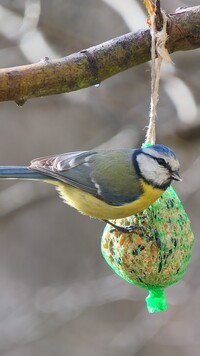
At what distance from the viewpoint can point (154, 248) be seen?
212 centimetres

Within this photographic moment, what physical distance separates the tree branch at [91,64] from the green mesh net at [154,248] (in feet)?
1.95

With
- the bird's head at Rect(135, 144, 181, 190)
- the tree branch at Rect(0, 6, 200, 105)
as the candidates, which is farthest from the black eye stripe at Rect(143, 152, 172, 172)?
the tree branch at Rect(0, 6, 200, 105)

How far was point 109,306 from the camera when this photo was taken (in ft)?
17.7

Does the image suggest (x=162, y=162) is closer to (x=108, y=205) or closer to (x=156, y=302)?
(x=108, y=205)

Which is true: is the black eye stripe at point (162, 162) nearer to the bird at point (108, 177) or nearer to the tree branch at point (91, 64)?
the bird at point (108, 177)

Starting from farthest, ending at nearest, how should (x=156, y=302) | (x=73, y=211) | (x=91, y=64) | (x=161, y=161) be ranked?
(x=73, y=211) < (x=156, y=302) < (x=161, y=161) < (x=91, y=64)

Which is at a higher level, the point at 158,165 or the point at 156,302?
the point at 158,165

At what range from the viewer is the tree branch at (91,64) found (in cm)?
161

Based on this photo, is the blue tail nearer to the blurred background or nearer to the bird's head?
the bird's head

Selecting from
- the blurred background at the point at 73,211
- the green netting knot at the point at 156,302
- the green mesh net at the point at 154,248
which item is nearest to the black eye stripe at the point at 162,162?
the green mesh net at the point at 154,248

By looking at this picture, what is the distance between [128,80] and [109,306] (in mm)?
1974

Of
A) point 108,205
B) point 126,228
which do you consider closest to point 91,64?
point 108,205

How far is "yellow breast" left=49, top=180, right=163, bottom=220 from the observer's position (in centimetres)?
208

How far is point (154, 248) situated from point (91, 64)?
0.70m
